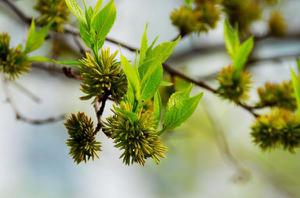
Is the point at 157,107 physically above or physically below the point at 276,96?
below

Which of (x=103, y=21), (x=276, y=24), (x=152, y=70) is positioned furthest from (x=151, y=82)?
(x=276, y=24)

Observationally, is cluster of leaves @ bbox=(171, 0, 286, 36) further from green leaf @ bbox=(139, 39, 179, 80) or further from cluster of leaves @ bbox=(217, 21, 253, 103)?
green leaf @ bbox=(139, 39, 179, 80)

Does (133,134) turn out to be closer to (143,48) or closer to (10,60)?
(143,48)

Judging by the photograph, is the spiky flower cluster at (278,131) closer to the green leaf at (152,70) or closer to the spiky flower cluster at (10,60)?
the green leaf at (152,70)

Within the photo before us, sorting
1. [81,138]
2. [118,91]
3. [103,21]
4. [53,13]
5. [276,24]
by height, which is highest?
[276,24]

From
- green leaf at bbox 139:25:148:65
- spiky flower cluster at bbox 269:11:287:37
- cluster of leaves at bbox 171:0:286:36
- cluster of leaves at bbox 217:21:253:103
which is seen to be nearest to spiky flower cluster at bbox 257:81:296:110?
cluster of leaves at bbox 217:21:253:103

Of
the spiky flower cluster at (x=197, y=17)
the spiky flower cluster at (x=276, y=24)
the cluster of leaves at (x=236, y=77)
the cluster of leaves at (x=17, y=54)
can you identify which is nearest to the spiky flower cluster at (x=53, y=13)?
the cluster of leaves at (x=17, y=54)
